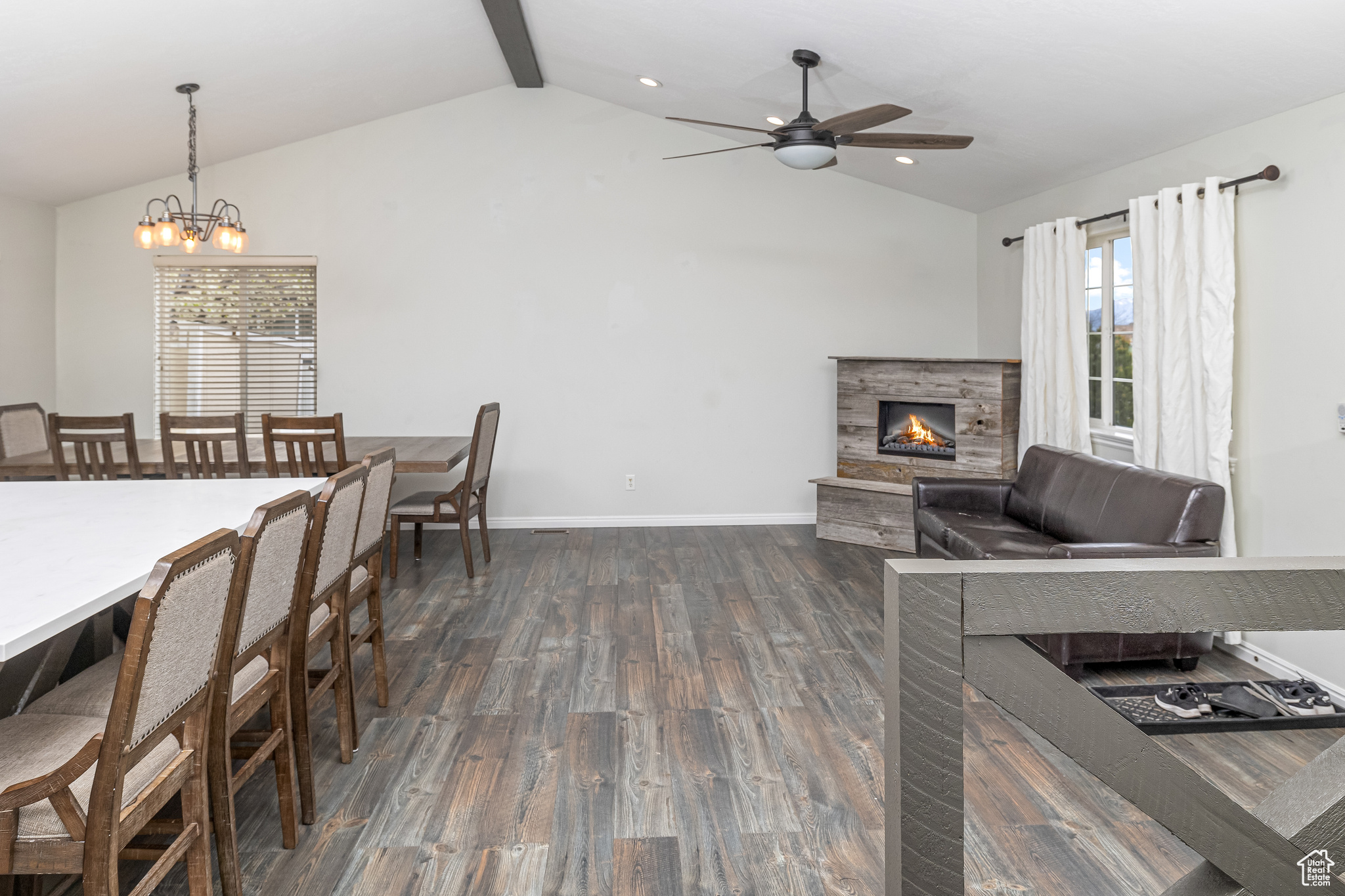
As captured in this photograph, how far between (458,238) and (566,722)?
425cm

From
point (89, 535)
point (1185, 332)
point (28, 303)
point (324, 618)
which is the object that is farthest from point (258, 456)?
point (1185, 332)

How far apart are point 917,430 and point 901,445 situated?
150mm

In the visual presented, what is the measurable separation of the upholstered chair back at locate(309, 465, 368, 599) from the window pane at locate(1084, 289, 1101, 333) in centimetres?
417

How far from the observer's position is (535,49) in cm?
545

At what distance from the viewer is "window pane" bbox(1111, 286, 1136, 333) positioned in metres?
4.56

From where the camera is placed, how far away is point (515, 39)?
508cm

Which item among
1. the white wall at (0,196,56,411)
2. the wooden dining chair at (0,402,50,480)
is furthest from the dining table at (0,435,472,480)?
the white wall at (0,196,56,411)

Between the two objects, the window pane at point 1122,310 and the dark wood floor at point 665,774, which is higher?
the window pane at point 1122,310

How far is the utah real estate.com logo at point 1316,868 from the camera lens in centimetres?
98

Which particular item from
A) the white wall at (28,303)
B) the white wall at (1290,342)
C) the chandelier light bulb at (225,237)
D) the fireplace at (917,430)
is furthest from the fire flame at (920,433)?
the white wall at (28,303)

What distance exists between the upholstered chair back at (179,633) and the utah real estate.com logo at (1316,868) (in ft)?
5.26

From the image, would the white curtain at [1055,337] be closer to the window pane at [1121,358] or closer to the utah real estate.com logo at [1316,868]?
the window pane at [1121,358]

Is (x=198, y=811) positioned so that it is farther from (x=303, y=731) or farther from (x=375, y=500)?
(x=375, y=500)

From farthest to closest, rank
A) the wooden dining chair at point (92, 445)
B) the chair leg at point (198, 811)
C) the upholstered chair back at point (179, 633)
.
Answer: the wooden dining chair at point (92, 445) → the chair leg at point (198, 811) → the upholstered chair back at point (179, 633)
